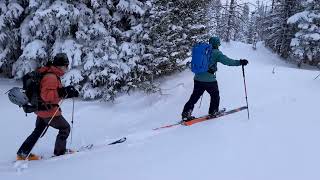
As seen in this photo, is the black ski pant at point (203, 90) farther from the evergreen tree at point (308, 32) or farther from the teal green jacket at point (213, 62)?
the evergreen tree at point (308, 32)

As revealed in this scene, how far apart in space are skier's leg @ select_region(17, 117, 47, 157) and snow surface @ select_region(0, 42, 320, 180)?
289 millimetres

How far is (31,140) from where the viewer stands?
26.3 ft

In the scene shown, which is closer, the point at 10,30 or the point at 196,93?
the point at 196,93

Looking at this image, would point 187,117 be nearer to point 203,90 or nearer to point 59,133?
point 203,90

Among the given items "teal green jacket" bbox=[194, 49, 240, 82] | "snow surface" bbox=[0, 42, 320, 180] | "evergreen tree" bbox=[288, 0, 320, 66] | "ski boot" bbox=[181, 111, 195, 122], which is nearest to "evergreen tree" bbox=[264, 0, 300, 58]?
"evergreen tree" bbox=[288, 0, 320, 66]

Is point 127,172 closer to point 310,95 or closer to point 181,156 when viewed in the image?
point 181,156

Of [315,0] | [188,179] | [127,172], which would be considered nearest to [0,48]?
[127,172]

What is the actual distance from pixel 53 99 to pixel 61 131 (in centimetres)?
78

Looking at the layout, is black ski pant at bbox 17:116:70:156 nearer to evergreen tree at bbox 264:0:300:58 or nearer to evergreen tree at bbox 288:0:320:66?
evergreen tree at bbox 288:0:320:66

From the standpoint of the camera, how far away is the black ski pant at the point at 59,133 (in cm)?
790

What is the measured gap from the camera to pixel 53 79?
7.39 m

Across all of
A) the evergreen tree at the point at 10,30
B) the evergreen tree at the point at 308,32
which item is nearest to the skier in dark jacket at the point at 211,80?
the evergreen tree at the point at 10,30

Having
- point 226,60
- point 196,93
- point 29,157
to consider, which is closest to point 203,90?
point 196,93

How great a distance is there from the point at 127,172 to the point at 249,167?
2.08 meters
